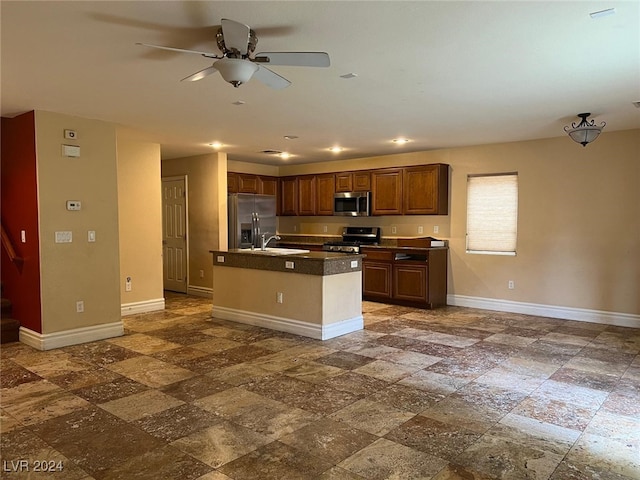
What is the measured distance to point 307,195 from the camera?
8.73 m

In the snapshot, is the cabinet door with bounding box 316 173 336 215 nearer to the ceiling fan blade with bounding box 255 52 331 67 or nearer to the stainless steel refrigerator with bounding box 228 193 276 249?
the stainless steel refrigerator with bounding box 228 193 276 249

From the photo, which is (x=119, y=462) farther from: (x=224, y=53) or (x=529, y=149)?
(x=529, y=149)

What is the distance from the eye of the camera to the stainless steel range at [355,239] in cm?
786

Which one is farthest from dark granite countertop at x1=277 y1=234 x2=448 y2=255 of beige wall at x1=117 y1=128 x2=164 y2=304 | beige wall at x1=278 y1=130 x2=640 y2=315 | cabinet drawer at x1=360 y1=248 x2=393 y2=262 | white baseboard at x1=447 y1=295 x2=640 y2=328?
beige wall at x1=117 y1=128 x2=164 y2=304

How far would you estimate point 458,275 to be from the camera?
7.04m

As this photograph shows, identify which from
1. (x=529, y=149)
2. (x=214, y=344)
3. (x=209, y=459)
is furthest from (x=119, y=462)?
(x=529, y=149)

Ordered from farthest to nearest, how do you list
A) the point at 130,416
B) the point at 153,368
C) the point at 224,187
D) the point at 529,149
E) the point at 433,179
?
the point at 224,187 → the point at 433,179 → the point at 529,149 → the point at 153,368 → the point at 130,416

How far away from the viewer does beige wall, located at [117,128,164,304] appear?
6207 mm

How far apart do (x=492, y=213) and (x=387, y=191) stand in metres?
1.71

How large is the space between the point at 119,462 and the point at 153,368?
5.42 ft

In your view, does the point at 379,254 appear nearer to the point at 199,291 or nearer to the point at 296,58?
the point at 199,291

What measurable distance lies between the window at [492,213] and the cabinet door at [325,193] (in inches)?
98.6

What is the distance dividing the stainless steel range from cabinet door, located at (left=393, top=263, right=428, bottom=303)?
1.01 metres

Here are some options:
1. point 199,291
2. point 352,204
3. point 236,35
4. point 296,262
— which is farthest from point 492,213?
point 236,35
